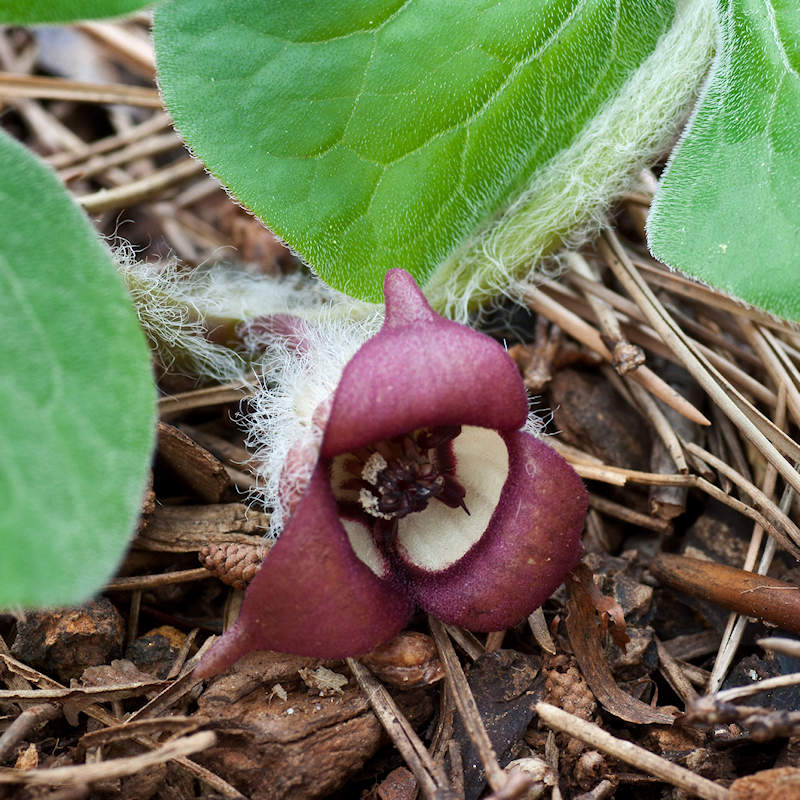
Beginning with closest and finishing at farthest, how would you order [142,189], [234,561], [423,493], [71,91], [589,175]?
[423,493]
[234,561]
[589,175]
[142,189]
[71,91]

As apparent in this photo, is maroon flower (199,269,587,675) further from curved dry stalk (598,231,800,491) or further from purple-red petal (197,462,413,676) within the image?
curved dry stalk (598,231,800,491)

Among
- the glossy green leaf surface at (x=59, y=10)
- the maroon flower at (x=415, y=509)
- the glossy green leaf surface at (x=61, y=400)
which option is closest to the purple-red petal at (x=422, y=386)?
the maroon flower at (x=415, y=509)

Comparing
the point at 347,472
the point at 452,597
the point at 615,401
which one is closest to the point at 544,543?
the point at 452,597

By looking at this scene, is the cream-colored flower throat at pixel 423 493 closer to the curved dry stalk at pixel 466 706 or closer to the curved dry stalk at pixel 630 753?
the curved dry stalk at pixel 466 706

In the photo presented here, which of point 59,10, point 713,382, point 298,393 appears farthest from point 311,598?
point 59,10

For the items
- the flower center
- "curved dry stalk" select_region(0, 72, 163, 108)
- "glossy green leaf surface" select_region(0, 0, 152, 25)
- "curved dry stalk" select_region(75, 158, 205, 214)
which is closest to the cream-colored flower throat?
the flower center

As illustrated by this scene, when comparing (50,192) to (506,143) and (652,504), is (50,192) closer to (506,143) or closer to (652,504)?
(506,143)

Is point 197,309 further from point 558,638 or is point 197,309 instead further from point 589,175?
point 558,638
